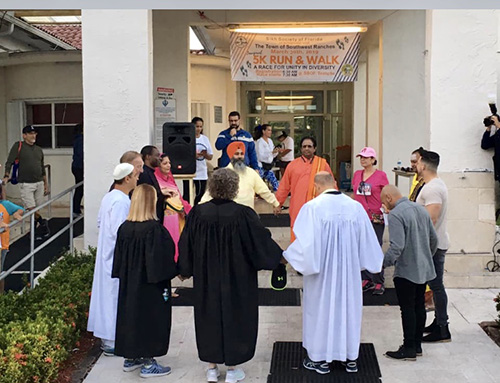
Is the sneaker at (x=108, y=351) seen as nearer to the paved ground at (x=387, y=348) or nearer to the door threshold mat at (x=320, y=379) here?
the paved ground at (x=387, y=348)

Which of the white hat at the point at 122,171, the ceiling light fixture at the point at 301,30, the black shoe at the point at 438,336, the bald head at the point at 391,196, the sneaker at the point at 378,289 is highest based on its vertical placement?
the ceiling light fixture at the point at 301,30

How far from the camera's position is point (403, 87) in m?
9.94

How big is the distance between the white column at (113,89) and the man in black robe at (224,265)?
325cm

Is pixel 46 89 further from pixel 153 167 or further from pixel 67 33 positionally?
pixel 153 167

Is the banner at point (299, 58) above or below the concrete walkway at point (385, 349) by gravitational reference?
above

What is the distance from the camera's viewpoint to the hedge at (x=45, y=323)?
4403mm

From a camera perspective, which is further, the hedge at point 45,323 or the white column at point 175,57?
the white column at point 175,57

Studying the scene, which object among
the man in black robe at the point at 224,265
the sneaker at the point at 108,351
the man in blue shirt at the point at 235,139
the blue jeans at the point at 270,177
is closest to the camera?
the man in black robe at the point at 224,265

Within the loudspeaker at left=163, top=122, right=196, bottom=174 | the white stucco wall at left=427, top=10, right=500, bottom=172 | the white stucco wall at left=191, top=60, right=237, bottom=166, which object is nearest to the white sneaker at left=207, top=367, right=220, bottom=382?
the loudspeaker at left=163, top=122, right=196, bottom=174

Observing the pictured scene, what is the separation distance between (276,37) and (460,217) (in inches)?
188

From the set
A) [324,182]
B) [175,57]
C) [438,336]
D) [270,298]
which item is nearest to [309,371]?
[438,336]

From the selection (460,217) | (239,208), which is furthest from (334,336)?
(460,217)

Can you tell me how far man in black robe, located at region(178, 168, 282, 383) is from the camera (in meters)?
4.73

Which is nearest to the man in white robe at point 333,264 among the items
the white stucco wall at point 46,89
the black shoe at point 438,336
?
the black shoe at point 438,336
